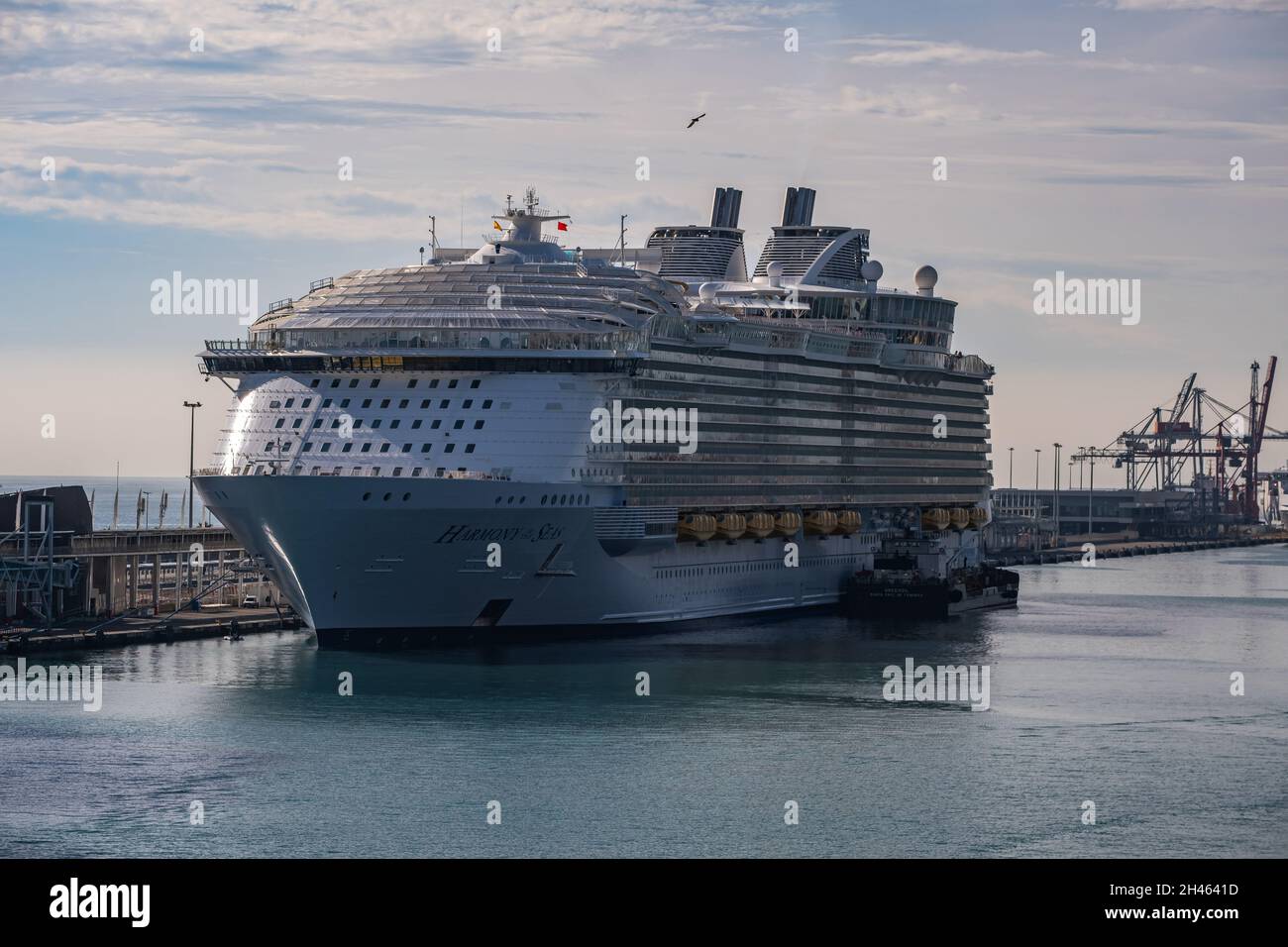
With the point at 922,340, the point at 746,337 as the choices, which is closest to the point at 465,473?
the point at 746,337

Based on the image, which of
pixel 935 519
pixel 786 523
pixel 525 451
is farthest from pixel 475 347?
pixel 935 519

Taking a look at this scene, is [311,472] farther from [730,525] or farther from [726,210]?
[726,210]

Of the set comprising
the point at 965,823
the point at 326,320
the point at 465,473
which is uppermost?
the point at 326,320

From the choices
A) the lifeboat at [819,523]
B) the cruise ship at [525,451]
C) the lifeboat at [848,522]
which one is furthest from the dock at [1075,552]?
the cruise ship at [525,451]

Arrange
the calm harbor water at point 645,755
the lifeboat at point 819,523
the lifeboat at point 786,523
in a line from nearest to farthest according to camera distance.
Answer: the calm harbor water at point 645,755, the lifeboat at point 786,523, the lifeboat at point 819,523

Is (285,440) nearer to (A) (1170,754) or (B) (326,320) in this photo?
(B) (326,320)

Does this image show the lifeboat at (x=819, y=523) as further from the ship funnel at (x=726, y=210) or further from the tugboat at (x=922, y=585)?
the ship funnel at (x=726, y=210)
